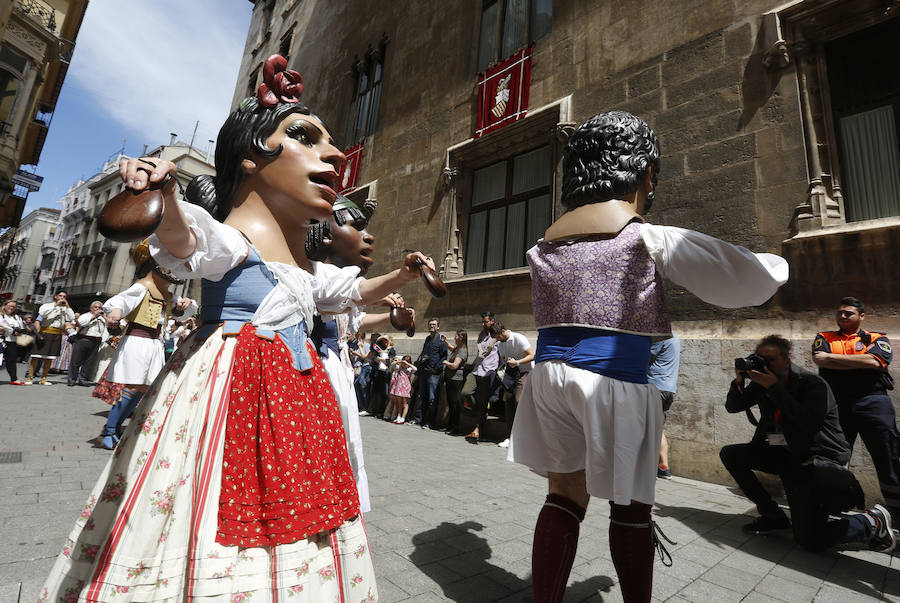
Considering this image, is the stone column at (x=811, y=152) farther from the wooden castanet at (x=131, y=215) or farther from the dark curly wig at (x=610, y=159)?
the wooden castanet at (x=131, y=215)

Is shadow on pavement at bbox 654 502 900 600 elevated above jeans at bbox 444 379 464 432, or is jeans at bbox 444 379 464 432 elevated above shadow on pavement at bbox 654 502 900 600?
jeans at bbox 444 379 464 432

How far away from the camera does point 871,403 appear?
3.18 meters

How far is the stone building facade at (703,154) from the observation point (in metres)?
4.48

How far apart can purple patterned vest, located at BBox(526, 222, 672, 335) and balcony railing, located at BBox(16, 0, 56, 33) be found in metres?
25.1

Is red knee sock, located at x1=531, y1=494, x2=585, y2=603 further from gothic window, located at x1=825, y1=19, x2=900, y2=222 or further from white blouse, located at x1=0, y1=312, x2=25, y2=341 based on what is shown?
white blouse, located at x1=0, y1=312, x2=25, y2=341

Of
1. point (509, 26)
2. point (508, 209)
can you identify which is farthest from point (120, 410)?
point (509, 26)

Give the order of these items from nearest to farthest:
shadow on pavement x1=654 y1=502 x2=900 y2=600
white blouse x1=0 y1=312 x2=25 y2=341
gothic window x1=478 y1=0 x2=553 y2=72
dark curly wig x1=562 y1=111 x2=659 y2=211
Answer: dark curly wig x1=562 y1=111 x2=659 y2=211 < shadow on pavement x1=654 y1=502 x2=900 y2=600 < gothic window x1=478 y1=0 x2=553 y2=72 < white blouse x1=0 y1=312 x2=25 y2=341

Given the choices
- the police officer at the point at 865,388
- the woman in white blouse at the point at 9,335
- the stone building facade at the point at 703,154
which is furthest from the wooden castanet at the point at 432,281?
the woman in white blouse at the point at 9,335

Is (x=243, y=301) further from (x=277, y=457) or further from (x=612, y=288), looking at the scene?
(x=612, y=288)

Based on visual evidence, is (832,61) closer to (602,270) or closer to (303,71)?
(602,270)

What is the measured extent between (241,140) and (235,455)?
3.77ft

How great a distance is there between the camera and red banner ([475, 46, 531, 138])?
7.84 m

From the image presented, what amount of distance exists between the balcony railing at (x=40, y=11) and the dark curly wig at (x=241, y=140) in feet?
78.8

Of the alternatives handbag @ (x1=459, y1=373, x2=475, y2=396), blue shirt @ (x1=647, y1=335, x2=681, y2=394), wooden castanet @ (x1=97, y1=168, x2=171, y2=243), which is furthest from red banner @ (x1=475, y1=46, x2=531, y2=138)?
wooden castanet @ (x1=97, y1=168, x2=171, y2=243)
